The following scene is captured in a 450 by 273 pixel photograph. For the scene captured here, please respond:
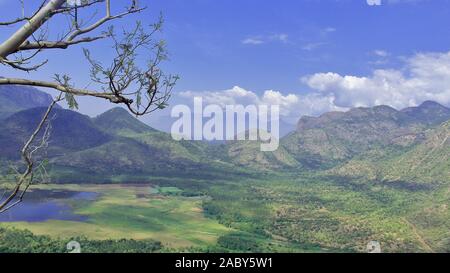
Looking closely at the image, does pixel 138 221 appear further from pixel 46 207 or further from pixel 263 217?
pixel 263 217

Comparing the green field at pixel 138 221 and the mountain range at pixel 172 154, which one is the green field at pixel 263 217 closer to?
the green field at pixel 138 221

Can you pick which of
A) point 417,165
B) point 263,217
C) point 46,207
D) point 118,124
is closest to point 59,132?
point 118,124

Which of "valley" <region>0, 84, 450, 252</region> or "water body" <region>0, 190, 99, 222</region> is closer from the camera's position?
"valley" <region>0, 84, 450, 252</region>

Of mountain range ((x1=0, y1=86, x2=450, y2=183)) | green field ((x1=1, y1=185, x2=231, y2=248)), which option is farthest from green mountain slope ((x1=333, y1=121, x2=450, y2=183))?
green field ((x1=1, y1=185, x2=231, y2=248))

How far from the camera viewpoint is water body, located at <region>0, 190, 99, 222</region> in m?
63.5

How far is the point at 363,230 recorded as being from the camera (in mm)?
63094

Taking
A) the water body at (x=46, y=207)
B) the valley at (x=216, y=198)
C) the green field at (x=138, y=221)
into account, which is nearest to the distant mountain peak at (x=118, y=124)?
the valley at (x=216, y=198)

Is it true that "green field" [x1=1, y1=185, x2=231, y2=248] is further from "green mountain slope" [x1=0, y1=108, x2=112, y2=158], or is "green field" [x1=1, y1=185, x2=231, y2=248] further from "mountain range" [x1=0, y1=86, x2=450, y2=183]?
"green mountain slope" [x1=0, y1=108, x2=112, y2=158]

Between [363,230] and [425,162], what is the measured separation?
4935 cm

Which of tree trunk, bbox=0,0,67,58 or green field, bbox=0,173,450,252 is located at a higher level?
tree trunk, bbox=0,0,67,58

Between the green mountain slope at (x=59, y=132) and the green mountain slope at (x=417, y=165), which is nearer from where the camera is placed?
the green mountain slope at (x=417, y=165)

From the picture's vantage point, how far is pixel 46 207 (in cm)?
7175

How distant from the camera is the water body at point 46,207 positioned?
63.5 m
